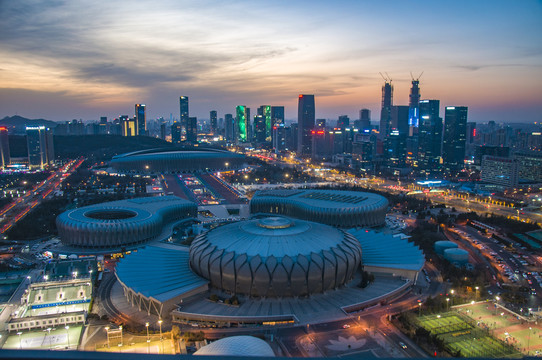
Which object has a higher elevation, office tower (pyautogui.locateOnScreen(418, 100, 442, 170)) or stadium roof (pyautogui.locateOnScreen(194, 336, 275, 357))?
office tower (pyautogui.locateOnScreen(418, 100, 442, 170))

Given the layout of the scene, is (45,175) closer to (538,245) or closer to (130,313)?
(130,313)

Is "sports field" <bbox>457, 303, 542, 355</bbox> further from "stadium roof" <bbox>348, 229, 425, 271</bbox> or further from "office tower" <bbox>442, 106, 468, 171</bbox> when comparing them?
"office tower" <bbox>442, 106, 468, 171</bbox>

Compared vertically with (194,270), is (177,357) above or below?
above

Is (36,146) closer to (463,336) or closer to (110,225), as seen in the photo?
(110,225)

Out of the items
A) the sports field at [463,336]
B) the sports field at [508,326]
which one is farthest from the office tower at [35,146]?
the sports field at [508,326]

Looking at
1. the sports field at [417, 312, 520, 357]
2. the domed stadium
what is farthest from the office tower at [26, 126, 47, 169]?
the sports field at [417, 312, 520, 357]

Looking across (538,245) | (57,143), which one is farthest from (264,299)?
(57,143)
